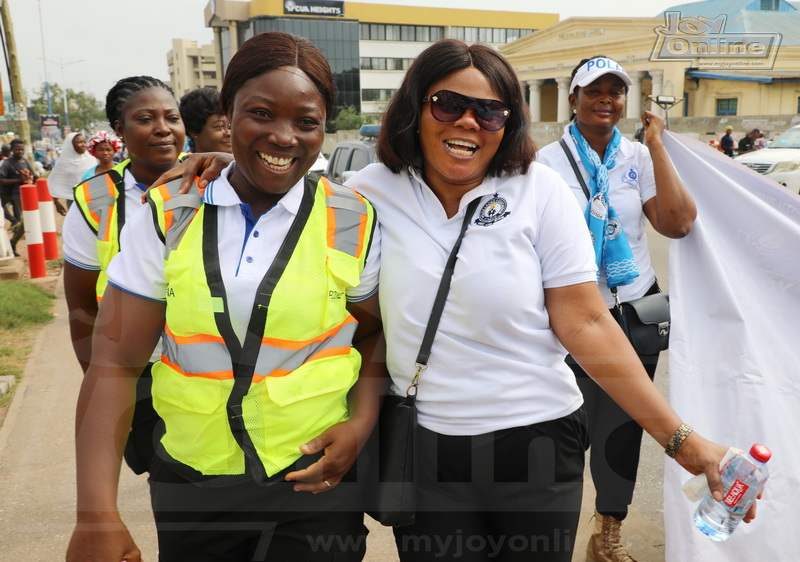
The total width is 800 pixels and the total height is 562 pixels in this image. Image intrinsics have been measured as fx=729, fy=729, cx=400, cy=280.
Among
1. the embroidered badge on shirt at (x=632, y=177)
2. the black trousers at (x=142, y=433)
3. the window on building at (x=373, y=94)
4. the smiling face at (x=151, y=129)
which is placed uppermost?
the window on building at (x=373, y=94)

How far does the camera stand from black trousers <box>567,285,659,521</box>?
3.23 metres

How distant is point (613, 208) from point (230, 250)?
185 cm

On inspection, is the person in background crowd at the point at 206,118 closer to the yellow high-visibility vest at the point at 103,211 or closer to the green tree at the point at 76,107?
the yellow high-visibility vest at the point at 103,211

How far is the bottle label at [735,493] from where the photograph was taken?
192cm

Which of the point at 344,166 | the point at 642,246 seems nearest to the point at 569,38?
the point at 344,166

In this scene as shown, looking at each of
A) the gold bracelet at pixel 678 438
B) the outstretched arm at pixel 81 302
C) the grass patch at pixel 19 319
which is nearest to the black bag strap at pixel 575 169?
the gold bracelet at pixel 678 438

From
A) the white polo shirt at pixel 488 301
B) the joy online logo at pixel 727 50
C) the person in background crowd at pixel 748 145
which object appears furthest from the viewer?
the joy online logo at pixel 727 50

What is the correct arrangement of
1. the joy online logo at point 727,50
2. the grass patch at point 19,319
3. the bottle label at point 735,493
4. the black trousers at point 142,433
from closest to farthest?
the bottle label at point 735,493, the black trousers at point 142,433, the grass patch at point 19,319, the joy online logo at point 727,50

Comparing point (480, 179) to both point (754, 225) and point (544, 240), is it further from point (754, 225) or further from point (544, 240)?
point (754, 225)

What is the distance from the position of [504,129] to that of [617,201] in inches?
44.3

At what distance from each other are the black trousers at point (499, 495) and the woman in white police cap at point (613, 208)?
1073 mm

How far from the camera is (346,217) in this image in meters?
2.04

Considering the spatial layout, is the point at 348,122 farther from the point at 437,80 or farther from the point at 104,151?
the point at 437,80

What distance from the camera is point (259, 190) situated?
6.55 ft
